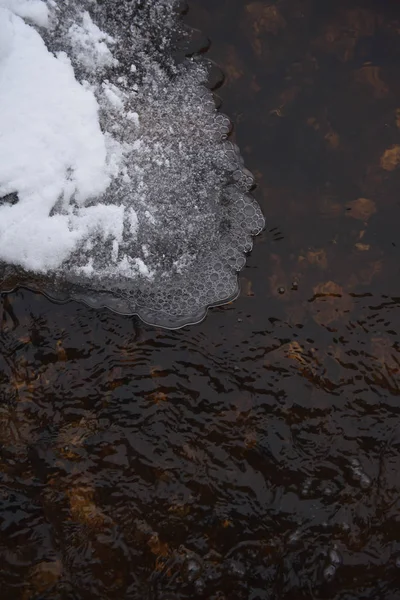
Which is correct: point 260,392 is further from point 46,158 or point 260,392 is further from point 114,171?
point 46,158

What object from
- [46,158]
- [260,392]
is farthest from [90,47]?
[260,392]

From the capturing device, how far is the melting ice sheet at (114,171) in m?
2.04

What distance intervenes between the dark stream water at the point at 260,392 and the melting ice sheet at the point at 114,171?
103mm

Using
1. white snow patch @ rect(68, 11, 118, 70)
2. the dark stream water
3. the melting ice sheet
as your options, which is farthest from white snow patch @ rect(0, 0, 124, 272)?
the dark stream water

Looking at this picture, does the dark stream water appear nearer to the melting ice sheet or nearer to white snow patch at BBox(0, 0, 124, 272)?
the melting ice sheet

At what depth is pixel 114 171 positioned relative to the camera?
2096 mm

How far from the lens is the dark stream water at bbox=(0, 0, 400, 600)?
1.80 m

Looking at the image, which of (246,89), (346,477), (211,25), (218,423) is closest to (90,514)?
(218,423)

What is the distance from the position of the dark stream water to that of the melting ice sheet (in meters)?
0.10

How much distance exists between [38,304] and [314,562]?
1.38 meters

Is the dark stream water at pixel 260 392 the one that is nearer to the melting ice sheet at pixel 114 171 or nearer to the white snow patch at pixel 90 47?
the melting ice sheet at pixel 114 171

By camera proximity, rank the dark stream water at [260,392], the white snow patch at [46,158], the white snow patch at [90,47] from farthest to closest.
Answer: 1. the white snow patch at [90,47]
2. the white snow patch at [46,158]
3. the dark stream water at [260,392]

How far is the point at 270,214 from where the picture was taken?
2.13 m

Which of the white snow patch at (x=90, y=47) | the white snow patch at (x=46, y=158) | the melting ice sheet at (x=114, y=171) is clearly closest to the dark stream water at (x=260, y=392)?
the melting ice sheet at (x=114, y=171)
